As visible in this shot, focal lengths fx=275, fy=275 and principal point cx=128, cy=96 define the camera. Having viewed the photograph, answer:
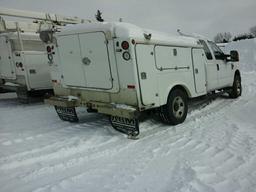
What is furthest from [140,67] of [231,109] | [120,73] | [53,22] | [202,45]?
[53,22]

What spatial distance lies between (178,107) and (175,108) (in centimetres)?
10

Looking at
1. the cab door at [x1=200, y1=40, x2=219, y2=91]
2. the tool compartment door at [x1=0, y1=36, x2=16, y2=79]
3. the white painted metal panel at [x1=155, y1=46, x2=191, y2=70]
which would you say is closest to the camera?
the white painted metal panel at [x1=155, y1=46, x2=191, y2=70]

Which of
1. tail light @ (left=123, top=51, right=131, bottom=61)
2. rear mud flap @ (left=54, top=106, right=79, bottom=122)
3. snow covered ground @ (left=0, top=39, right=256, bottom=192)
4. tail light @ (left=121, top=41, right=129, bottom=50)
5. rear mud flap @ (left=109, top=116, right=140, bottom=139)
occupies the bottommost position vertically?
snow covered ground @ (left=0, top=39, right=256, bottom=192)

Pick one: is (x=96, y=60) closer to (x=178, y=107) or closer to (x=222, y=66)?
(x=178, y=107)

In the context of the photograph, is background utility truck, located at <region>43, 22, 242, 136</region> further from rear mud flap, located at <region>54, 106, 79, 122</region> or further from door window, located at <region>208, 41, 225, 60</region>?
door window, located at <region>208, 41, 225, 60</region>

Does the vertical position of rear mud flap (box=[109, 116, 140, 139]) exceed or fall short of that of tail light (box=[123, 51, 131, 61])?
it falls short

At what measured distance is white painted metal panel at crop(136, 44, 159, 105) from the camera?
501cm

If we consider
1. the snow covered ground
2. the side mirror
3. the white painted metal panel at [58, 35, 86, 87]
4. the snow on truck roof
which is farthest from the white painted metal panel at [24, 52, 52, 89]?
the side mirror

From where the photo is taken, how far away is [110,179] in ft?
11.8

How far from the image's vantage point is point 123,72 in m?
5.05

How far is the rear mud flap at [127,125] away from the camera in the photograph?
5.16 metres

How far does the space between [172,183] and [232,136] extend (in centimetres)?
219

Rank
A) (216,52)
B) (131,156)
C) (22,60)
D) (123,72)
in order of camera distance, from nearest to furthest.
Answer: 1. (131,156)
2. (123,72)
3. (216,52)
4. (22,60)

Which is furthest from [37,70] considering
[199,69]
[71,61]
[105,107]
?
[199,69]
